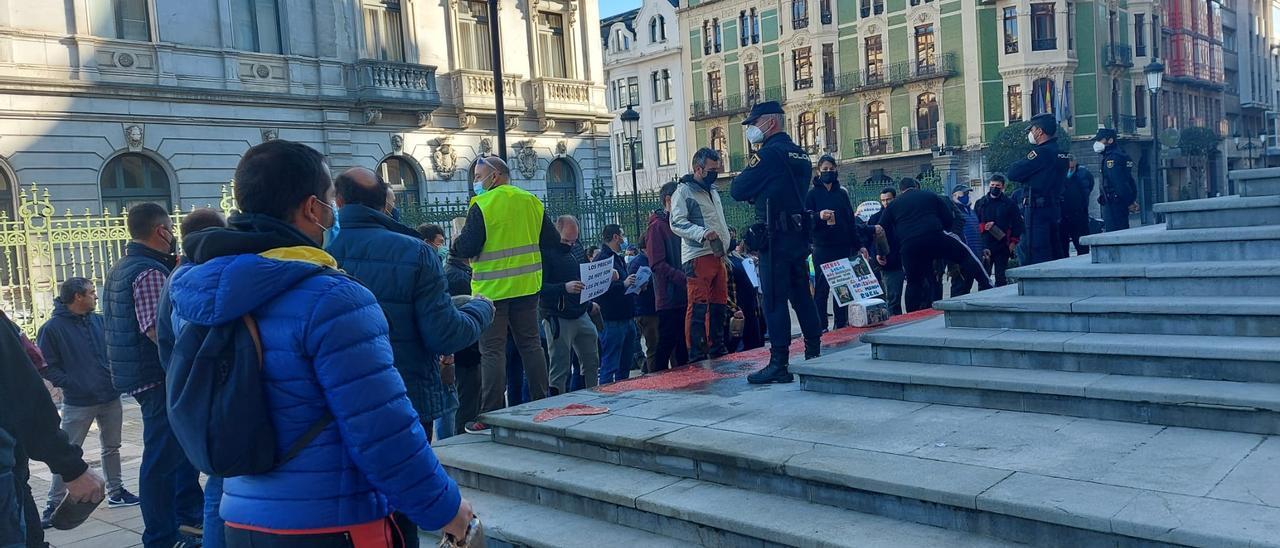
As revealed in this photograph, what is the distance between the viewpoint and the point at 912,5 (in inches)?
1951

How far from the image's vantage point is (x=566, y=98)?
29344mm

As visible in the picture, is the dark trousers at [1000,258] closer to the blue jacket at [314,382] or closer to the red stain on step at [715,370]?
the red stain on step at [715,370]

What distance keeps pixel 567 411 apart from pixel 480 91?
2190cm

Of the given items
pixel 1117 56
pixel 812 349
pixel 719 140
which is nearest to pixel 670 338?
pixel 812 349

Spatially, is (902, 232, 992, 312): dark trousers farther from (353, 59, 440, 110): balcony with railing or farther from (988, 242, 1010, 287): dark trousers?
(353, 59, 440, 110): balcony with railing

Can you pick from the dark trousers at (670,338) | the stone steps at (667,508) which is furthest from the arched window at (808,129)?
the stone steps at (667,508)

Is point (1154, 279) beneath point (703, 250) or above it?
beneath

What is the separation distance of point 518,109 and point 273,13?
292 inches

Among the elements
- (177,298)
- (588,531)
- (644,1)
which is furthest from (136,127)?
(644,1)

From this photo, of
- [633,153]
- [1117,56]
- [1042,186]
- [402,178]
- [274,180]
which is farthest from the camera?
[1117,56]

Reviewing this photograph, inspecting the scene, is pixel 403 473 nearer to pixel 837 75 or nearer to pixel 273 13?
pixel 273 13

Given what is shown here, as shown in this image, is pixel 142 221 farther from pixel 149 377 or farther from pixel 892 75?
pixel 892 75

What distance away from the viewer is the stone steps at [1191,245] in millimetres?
6734

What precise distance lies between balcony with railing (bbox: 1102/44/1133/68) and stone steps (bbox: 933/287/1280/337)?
46964 millimetres
